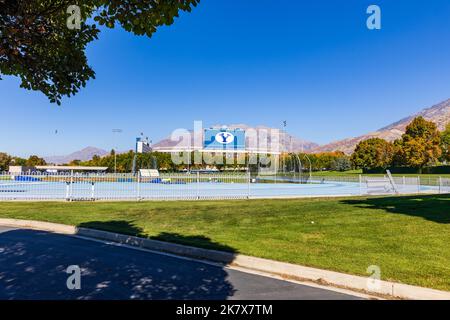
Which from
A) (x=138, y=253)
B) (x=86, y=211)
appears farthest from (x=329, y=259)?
(x=86, y=211)

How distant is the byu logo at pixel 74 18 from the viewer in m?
5.35

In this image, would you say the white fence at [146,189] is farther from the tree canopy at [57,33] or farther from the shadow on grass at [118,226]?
the tree canopy at [57,33]

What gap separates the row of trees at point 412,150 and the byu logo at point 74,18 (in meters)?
83.9

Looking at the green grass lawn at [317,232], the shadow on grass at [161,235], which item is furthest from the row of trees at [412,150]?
the shadow on grass at [161,235]

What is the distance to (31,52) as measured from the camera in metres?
5.32

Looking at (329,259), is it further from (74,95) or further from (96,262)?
(74,95)

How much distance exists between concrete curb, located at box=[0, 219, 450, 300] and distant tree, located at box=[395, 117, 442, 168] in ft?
265

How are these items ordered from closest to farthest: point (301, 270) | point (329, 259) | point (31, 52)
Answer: point (31, 52) → point (301, 270) → point (329, 259)

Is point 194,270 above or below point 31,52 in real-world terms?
below

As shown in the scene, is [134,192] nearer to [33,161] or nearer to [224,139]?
[224,139]

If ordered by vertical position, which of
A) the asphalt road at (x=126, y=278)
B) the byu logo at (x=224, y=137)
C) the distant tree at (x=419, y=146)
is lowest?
the asphalt road at (x=126, y=278)

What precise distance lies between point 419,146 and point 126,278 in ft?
275

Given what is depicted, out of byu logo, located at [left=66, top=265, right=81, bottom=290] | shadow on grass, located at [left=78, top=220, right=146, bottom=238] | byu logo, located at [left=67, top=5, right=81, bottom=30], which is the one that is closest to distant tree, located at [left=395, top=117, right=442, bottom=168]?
shadow on grass, located at [left=78, top=220, right=146, bottom=238]
